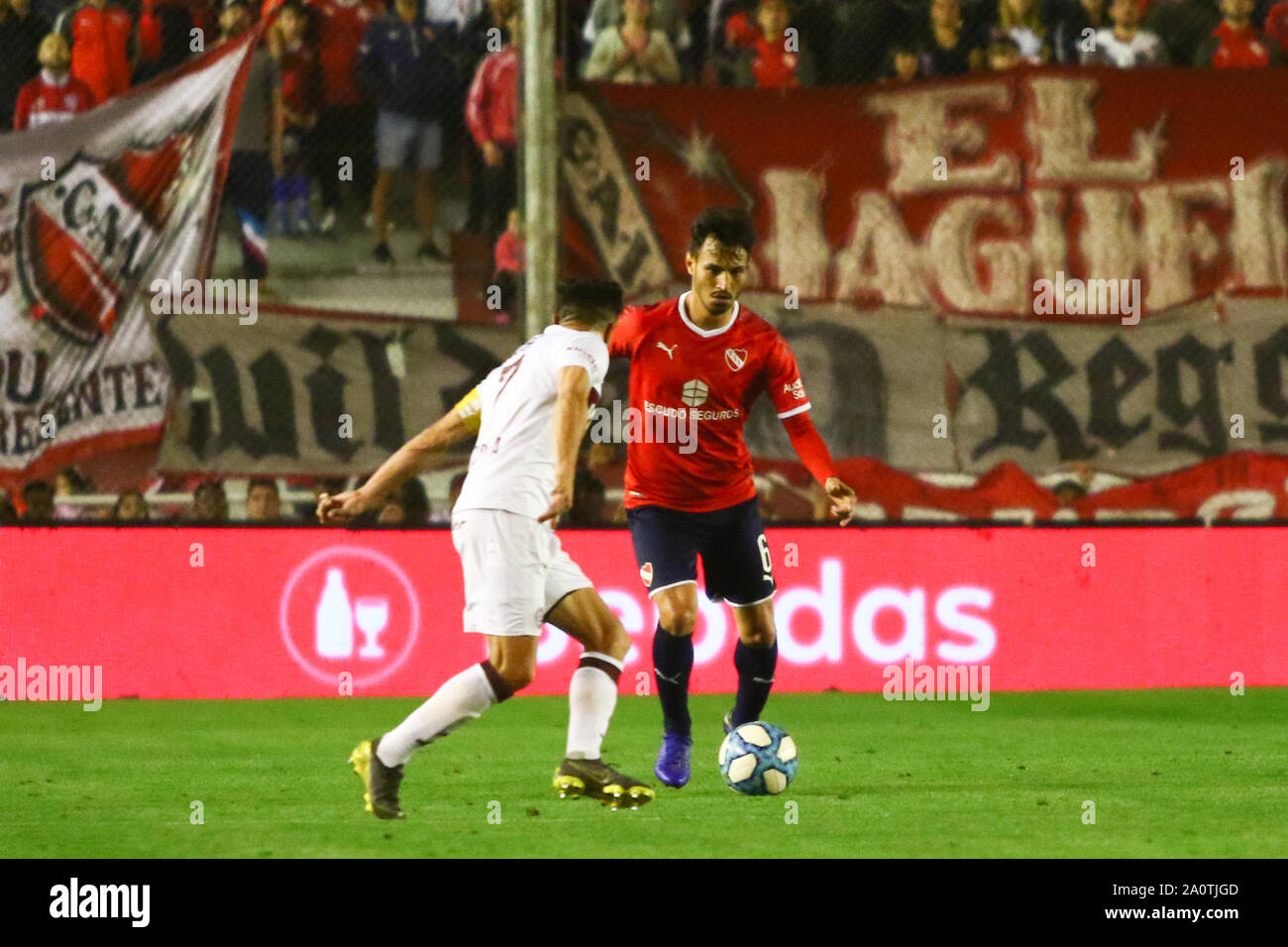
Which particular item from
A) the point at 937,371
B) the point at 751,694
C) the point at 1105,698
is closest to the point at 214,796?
the point at 751,694

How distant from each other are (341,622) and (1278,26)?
7256mm

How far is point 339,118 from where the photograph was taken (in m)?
12.0

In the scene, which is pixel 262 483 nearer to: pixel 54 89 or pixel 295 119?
pixel 295 119

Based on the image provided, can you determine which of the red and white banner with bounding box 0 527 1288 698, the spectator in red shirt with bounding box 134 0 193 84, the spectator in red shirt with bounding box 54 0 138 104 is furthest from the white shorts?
the spectator in red shirt with bounding box 54 0 138 104

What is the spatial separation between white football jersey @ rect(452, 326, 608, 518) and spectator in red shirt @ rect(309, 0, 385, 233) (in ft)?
19.3

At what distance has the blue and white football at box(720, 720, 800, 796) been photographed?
6910 mm

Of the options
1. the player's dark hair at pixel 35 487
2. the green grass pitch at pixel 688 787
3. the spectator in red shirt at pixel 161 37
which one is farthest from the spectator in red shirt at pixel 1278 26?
the player's dark hair at pixel 35 487

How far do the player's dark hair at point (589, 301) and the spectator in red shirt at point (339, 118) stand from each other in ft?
19.0

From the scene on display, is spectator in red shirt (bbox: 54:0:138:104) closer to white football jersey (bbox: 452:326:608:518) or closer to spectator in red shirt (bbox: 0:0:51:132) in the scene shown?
spectator in red shirt (bbox: 0:0:51:132)

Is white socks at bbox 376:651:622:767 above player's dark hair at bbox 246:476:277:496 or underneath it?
underneath

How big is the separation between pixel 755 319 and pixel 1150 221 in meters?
6.01

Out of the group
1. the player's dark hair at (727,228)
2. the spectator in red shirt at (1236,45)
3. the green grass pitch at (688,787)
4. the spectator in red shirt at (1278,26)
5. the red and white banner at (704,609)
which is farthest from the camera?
the spectator in red shirt at (1278,26)

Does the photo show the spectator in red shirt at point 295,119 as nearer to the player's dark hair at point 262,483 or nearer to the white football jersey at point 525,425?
the player's dark hair at point 262,483

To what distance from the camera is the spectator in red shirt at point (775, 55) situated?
12812mm
